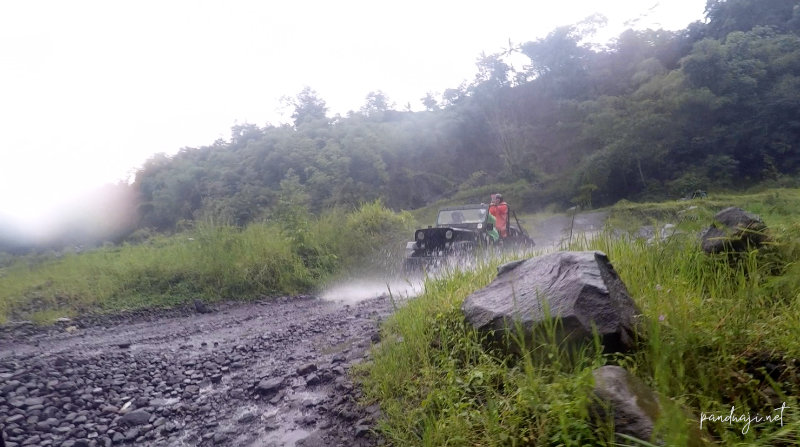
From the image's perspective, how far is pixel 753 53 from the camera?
14172 mm

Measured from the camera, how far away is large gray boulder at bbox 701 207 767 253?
3209mm

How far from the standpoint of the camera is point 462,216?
34.4ft

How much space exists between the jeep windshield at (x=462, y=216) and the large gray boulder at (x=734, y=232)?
6.54m

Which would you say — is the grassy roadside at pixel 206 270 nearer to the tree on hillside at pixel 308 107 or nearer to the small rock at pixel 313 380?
the small rock at pixel 313 380

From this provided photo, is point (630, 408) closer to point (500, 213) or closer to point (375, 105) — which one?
point (500, 213)

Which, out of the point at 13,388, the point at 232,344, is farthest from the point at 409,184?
the point at 13,388

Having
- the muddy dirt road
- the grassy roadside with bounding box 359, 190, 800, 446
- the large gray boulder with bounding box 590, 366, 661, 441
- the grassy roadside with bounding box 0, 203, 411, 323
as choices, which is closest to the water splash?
the grassy roadside with bounding box 0, 203, 411, 323

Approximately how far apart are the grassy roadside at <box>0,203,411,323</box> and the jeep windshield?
61.0 inches

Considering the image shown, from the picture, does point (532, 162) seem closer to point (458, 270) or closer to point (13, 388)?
point (458, 270)

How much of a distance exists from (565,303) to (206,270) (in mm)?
8594

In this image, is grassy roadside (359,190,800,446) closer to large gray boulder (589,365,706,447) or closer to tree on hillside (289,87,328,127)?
large gray boulder (589,365,706,447)

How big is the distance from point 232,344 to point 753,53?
16.7 meters

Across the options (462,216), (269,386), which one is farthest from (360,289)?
(269,386)

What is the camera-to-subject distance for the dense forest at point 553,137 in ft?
27.3
